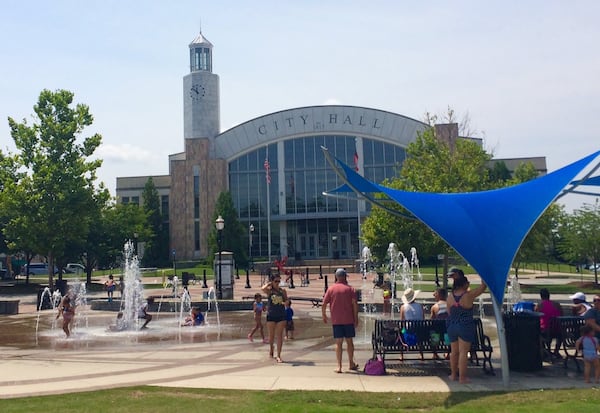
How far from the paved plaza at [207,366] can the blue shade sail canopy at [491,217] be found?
1739 millimetres

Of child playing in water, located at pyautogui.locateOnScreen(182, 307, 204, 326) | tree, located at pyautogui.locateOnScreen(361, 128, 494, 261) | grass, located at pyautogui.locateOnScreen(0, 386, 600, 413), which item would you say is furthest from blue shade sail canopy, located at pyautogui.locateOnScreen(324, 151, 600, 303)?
tree, located at pyautogui.locateOnScreen(361, 128, 494, 261)

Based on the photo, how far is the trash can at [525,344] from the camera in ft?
30.0

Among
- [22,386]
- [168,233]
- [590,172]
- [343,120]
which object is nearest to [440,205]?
[590,172]

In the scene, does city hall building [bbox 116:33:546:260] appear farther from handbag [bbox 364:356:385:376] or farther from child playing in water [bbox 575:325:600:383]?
child playing in water [bbox 575:325:600:383]

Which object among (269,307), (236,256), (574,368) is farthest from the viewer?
(236,256)

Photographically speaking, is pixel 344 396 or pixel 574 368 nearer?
pixel 344 396

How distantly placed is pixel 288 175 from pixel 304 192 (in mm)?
2424

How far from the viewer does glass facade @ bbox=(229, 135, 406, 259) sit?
195 feet

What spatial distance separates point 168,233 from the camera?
65250 mm

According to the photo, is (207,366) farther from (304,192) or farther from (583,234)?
(304,192)

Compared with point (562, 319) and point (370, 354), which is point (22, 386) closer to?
point (370, 354)

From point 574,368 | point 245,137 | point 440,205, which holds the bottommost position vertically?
point 574,368

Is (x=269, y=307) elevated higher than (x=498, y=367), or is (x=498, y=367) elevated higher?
(x=269, y=307)

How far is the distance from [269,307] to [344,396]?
10.8ft
